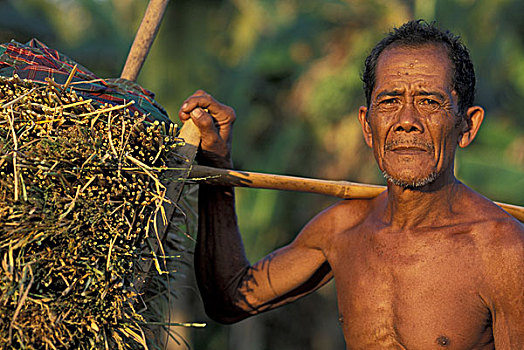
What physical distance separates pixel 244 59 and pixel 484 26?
11.0ft

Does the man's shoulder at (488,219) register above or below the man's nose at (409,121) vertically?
below

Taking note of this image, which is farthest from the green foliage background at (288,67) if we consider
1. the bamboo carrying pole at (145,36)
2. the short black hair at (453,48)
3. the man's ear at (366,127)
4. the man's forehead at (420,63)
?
the bamboo carrying pole at (145,36)

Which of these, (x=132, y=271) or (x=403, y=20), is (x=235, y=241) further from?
(x=403, y=20)

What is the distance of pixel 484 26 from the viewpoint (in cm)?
879

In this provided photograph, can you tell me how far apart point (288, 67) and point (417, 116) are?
795cm

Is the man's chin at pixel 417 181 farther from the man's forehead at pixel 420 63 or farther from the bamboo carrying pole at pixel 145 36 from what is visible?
the bamboo carrying pole at pixel 145 36

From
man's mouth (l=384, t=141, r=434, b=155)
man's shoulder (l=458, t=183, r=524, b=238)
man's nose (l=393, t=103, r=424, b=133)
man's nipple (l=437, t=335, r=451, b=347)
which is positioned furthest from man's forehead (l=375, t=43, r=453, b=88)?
man's nipple (l=437, t=335, r=451, b=347)

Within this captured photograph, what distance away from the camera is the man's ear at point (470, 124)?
2607 millimetres

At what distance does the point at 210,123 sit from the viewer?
253 centimetres

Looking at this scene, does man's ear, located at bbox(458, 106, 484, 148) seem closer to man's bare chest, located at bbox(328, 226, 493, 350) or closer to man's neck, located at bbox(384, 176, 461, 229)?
man's neck, located at bbox(384, 176, 461, 229)

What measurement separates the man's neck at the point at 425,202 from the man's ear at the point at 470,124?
0.15m

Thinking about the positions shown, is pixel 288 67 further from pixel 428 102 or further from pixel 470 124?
pixel 428 102

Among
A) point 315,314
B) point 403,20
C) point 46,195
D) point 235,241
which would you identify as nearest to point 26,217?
point 46,195

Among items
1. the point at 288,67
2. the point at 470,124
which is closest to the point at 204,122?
the point at 470,124
